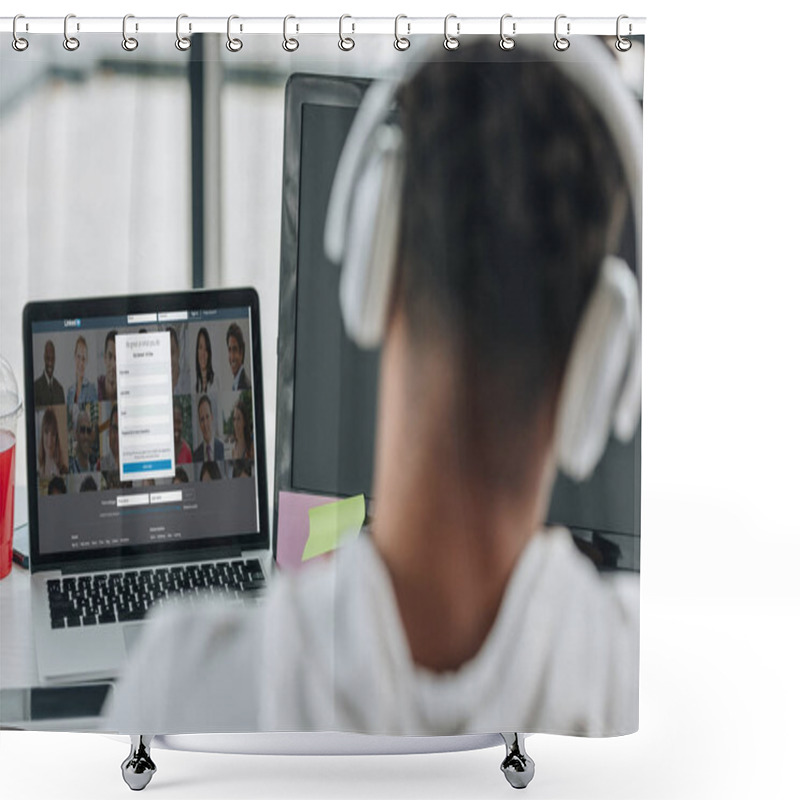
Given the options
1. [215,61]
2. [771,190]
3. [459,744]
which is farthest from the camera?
[771,190]

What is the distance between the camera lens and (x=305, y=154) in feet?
5.43

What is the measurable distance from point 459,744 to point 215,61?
1.16 m

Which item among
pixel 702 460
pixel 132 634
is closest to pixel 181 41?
pixel 132 634

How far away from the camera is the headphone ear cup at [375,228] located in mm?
1637

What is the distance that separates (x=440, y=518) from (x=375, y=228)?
44 cm

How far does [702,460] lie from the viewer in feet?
8.38

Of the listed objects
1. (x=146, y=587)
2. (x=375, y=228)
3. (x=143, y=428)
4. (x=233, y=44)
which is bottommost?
(x=146, y=587)

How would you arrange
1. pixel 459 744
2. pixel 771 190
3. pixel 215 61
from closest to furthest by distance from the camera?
pixel 215 61 < pixel 459 744 < pixel 771 190

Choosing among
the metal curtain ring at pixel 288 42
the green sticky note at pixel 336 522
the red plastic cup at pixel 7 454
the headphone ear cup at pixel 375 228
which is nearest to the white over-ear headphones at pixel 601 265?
the headphone ear cup at pixel 375 228

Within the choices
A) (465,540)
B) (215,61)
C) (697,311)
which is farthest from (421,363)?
(697,311)

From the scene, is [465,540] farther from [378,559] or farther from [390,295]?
[390,295]

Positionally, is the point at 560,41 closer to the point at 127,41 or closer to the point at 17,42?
the point at 127,41

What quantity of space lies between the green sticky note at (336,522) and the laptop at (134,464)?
0.28ft

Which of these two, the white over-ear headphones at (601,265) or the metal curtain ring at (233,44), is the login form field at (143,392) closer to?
the white over-ear headphones at (601,265)
